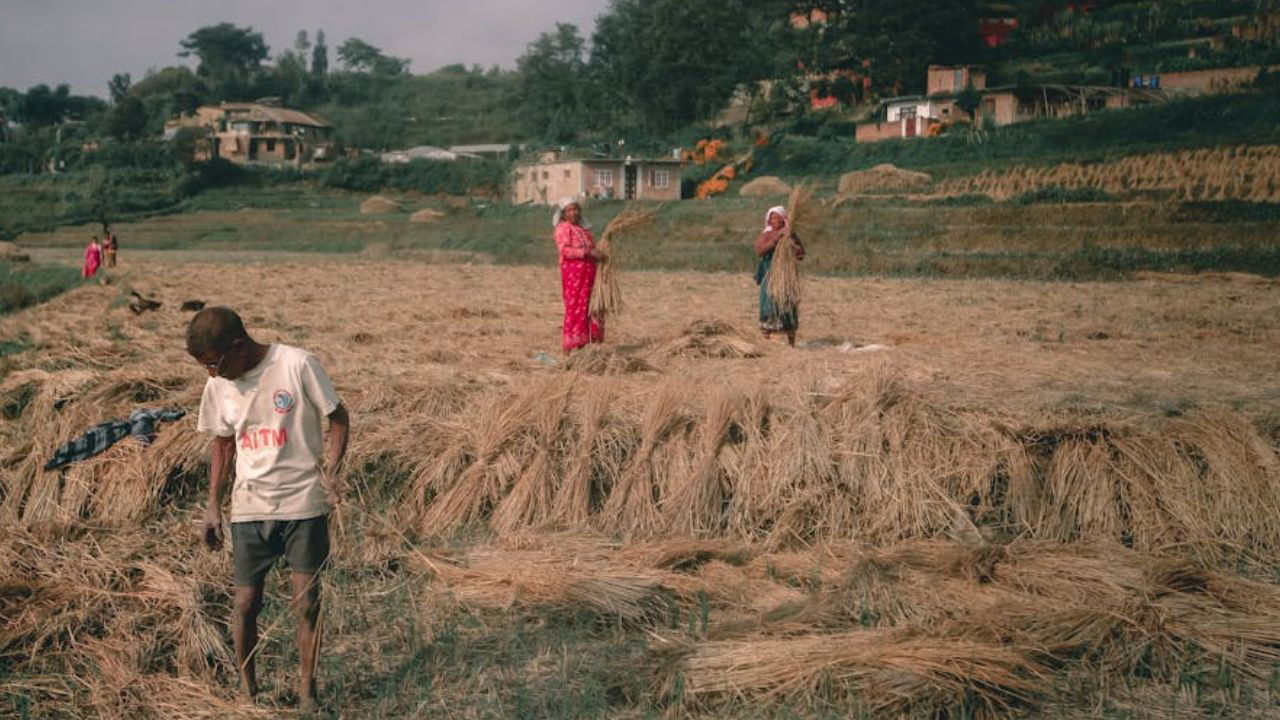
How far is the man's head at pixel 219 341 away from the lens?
363 centimetres

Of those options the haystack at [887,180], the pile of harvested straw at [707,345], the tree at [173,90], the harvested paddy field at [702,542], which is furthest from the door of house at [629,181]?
the tree at [173,90]

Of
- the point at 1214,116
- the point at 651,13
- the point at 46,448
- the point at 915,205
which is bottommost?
the point at 46,448

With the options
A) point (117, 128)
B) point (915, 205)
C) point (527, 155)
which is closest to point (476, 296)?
point (915, 205)

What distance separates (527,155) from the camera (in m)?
67.3

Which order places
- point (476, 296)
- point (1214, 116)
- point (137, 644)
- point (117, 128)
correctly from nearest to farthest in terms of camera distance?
point (137, 644) → point (476, 296) → point (1214, 116) → point (117, 128)

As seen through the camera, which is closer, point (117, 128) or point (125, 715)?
point (125, 715)

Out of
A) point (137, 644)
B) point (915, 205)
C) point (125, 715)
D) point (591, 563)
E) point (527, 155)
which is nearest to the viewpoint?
point (125, 715)

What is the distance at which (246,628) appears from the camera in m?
3.98

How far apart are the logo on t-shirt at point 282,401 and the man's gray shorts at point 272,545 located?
385 mm

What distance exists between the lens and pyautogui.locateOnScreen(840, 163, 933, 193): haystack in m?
34.2

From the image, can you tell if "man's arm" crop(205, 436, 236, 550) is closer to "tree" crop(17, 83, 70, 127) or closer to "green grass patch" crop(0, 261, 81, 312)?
"green grass patch" crop(0, 261, 81, 312)

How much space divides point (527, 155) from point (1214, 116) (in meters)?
41.9

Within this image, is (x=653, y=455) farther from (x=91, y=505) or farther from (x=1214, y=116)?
(x=1214, y=116)

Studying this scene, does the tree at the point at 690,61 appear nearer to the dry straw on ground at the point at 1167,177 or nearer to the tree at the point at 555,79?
the tree at the point at 555,79
